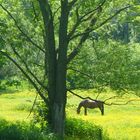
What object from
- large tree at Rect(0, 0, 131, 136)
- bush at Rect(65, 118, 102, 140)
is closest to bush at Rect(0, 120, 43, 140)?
large tree at Rect(0, 0, 131, 136)

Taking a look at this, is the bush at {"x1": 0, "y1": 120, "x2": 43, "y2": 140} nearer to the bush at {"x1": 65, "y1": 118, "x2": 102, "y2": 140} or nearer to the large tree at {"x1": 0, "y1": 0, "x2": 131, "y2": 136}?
the large tree at {"x1": 0, "y1": 0, "x2": 131, "y2": 136}

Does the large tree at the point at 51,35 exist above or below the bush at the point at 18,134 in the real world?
above

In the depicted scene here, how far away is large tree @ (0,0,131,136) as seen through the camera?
2060 cm

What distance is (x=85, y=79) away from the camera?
2166 centimetres

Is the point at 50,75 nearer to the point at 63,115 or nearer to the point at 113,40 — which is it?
the point at 63,115

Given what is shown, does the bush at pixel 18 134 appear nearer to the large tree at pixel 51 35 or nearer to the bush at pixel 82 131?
the large tree at pixel 51 35

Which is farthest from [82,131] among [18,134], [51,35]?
[18,134]

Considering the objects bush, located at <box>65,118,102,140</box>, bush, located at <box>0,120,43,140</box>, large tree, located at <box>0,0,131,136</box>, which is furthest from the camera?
bush, located at <box>65,118,102,140</box>

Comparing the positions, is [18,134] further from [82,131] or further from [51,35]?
[82,131]

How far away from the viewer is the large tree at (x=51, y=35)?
67.6 ft

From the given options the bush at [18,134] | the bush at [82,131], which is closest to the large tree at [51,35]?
the bush at [82,131]

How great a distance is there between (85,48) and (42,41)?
2285 millimetres

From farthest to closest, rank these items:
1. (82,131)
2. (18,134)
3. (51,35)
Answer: (82,131) < (51,35) < (18,134)

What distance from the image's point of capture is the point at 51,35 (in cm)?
2088
